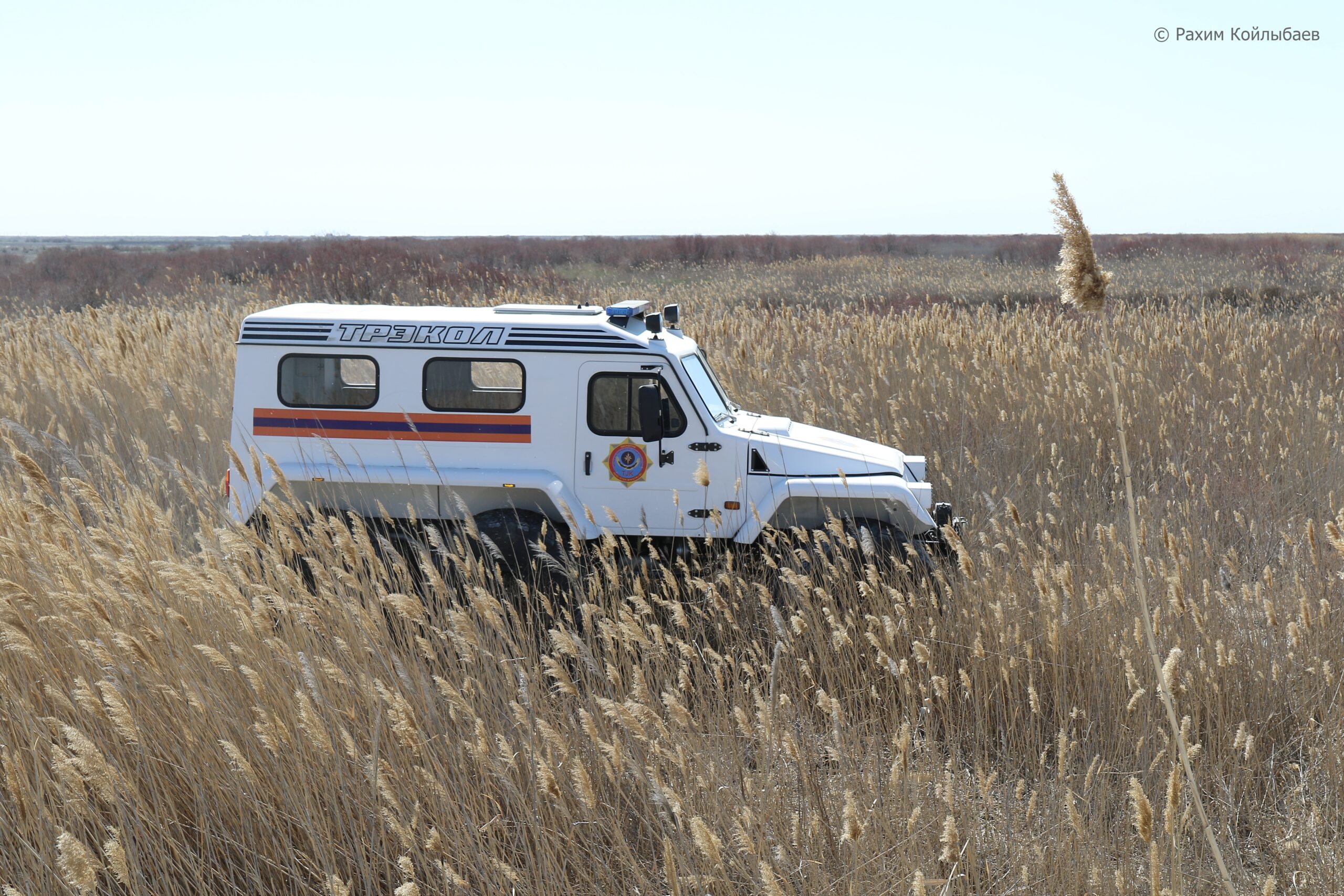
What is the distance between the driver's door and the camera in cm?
578

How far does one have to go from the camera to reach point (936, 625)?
4891 millimetres

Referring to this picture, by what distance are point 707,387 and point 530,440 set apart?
119 cm

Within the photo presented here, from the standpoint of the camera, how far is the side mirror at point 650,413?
5.52m

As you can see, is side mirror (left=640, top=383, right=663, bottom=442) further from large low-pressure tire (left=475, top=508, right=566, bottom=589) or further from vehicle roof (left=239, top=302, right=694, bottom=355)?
large low-pressure tire (left=475, top=508, right=566, bottom=589)

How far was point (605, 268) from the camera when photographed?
40.5 meters

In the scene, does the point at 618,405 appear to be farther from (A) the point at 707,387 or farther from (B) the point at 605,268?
(B) the point at 605,268

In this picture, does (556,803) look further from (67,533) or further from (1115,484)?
(1115,484)

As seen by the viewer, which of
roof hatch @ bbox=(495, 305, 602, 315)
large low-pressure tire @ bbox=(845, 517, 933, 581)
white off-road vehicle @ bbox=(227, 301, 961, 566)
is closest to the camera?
large low-pressure tire @ bbox=(845, 517, 933, 581)

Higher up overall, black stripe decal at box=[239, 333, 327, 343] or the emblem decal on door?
black stripe decal at box=[239, 333, 327, 343]

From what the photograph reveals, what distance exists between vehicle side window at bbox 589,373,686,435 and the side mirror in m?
0.14

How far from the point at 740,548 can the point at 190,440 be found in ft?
18.5

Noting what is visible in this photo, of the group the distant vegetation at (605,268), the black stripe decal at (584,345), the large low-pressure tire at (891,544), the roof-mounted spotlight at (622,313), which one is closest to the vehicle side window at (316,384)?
the black stripe decal at (584,345)

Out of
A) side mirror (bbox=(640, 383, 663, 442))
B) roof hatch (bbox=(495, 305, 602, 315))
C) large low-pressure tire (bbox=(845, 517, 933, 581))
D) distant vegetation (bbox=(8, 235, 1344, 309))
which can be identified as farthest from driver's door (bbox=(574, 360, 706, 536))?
distant vegetation (bbox=(8, 235, 1344, 309))

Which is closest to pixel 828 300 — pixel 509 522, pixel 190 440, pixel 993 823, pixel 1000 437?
pixel 1000 437
